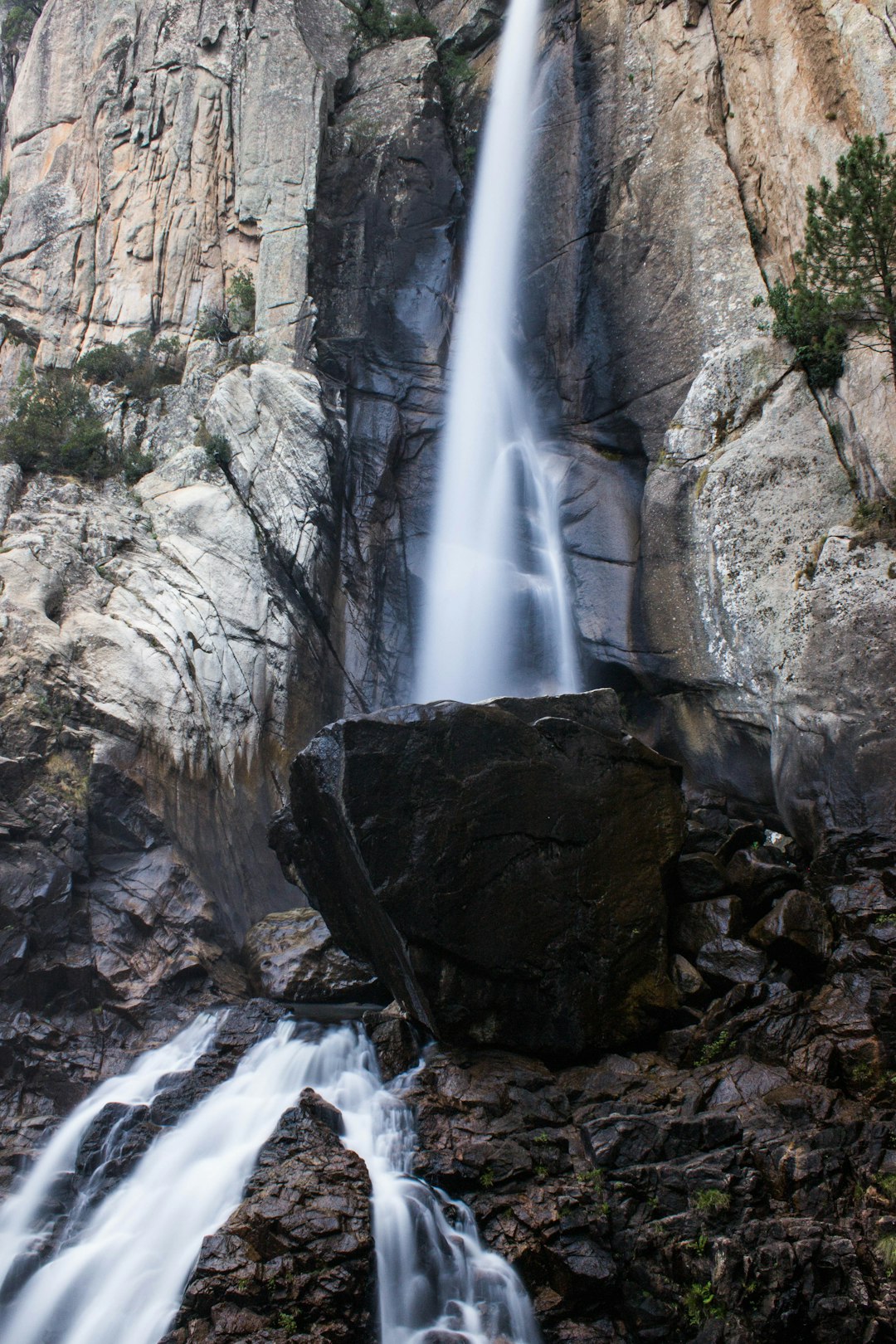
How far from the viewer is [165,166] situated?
2425 centimetres

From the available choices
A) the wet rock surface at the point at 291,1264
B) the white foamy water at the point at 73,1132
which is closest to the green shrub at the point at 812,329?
the wet rock surface at the point at 291,1264

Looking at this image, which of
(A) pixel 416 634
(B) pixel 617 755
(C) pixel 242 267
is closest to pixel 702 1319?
(B) pixel 617 755

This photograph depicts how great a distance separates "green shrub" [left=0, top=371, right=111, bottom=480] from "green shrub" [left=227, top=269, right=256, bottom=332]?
4071mm

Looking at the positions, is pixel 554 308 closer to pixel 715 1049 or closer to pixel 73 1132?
pixel 715 1049

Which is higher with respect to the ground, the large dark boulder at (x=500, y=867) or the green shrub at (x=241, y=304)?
the green shrub at (x=241, y=304)

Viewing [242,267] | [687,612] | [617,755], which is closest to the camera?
[617,755]

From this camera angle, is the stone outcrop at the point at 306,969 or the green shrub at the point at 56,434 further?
the green shrub at the point at 56,434

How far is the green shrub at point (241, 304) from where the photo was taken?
72.6 feet

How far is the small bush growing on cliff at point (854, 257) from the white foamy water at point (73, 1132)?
14.1 metres

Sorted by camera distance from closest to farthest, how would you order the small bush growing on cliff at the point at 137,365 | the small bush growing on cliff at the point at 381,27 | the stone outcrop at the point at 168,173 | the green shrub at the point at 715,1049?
the green shrub at the point at 715,1049, the small bush growing on cliff at the point at 137,365, the stone outcrop at the point at 168,173, the small bush growing on cliff at the point at 381,27

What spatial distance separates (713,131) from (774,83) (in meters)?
1.96

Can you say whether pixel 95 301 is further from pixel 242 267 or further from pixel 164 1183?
pixel 164 1183

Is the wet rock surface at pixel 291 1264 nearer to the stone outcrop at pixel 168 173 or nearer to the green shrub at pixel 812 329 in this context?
the green shrub at pixel 812 329

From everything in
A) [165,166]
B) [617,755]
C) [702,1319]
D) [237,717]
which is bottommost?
[702,1319]
